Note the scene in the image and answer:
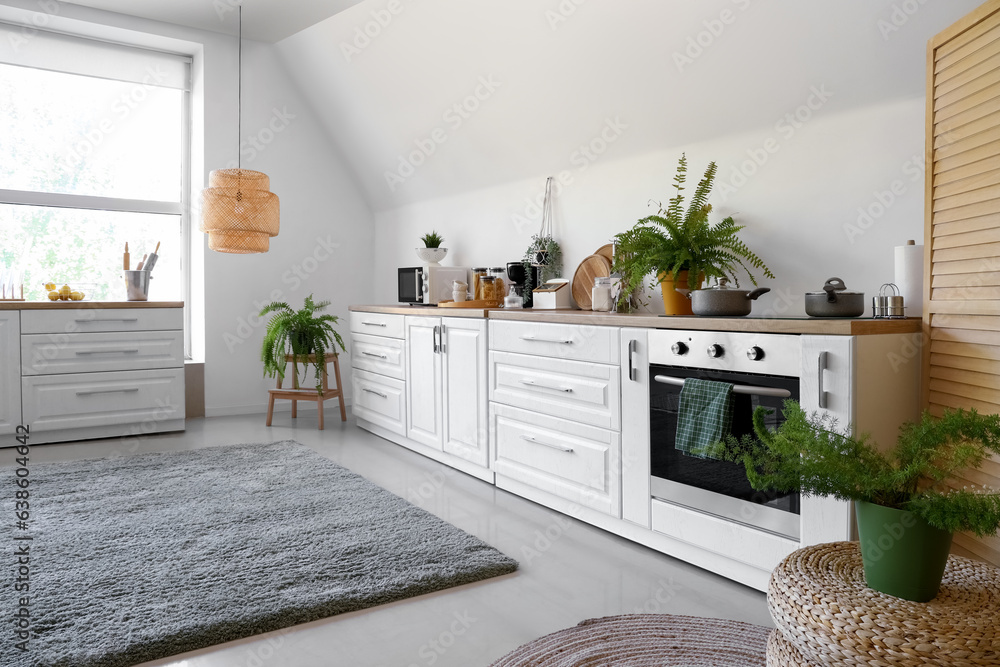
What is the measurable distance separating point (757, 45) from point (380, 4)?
2537 mm

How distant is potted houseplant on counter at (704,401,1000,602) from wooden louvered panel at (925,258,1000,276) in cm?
72

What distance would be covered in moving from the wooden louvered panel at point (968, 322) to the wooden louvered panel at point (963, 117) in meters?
0.54

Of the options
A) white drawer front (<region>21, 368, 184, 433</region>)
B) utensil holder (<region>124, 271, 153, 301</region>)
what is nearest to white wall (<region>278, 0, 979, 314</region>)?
utensil holder (<region>124, 271, 153, 301</region>)

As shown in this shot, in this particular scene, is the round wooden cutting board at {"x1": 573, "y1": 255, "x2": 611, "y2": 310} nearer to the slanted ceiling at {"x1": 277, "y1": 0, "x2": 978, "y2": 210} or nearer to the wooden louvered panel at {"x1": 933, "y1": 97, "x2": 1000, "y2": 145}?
the slanted ceiling at {"x1": 277, "y1": 0, "x2": 978, "y2": 210}

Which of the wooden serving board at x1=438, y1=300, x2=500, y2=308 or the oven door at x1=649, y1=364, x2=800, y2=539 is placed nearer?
the oven door at x1=649, y1=364, x2=800, y2=539

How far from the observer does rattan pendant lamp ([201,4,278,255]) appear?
4.64 meters

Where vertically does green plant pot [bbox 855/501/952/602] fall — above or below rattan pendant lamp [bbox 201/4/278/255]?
below

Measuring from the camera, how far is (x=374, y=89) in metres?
5.07

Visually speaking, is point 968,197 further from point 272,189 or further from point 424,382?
point 272,189

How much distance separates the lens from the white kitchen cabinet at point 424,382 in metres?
4.00

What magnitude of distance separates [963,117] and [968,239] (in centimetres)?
35

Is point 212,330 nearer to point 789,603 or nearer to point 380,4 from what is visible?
point 380,4

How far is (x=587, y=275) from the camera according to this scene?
3.76 m

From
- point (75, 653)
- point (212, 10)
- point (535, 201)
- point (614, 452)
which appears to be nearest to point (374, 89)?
point (212, 10)
